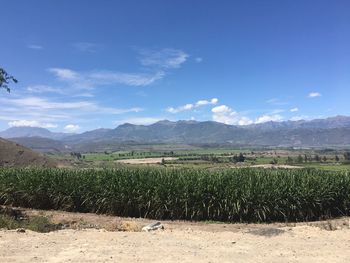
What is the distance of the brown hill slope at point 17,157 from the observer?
36.8 m

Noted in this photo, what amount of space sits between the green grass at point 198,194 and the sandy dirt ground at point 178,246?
10.7ft

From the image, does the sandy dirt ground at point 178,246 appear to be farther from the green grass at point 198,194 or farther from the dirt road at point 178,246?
the green grass at point 198,194

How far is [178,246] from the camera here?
9.75m

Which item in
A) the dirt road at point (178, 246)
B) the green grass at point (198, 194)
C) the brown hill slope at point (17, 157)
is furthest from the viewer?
the brown hill slope at point (17, 157)

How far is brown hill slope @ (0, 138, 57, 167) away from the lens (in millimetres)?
36834

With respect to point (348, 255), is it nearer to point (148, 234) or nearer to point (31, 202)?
point (148, 234)

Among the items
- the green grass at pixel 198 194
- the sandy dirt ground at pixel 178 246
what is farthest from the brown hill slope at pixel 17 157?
the sandy dirt ground at pixel 178 246

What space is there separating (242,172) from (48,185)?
801 centimetres

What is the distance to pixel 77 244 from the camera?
974cm

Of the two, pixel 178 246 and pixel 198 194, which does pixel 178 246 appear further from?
pixel 198 194

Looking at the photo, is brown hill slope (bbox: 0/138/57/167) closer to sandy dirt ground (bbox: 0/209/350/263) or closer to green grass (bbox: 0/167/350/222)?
green grass (bbox: 0/167/350/222)

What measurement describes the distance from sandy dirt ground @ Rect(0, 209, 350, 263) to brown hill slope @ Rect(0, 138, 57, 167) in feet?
88.6

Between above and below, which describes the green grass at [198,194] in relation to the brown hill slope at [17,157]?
below

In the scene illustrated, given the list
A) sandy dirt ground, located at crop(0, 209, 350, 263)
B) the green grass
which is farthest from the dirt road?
the green grass
